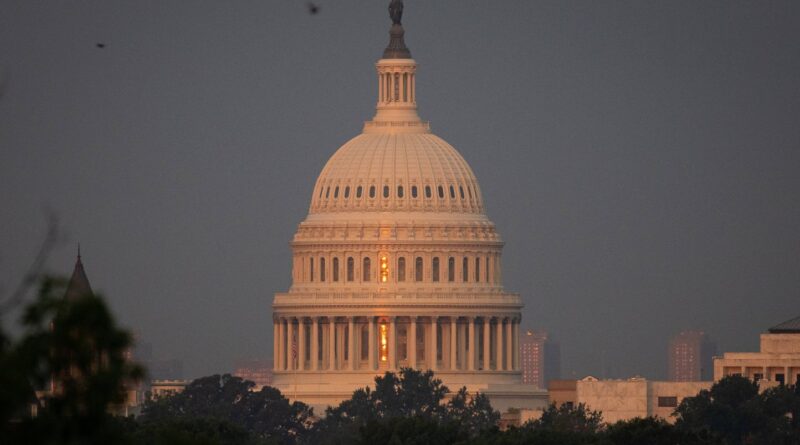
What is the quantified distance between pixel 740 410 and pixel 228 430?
40.7 m

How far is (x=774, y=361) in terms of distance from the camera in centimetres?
17988

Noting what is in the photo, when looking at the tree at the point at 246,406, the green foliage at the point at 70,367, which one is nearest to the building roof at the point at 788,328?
the tree at the point at 246,406

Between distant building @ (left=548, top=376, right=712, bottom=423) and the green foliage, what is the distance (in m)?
129

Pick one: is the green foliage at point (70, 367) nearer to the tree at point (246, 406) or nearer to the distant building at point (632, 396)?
the tree at point (246, 406)

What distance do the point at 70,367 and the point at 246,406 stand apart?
136 meters

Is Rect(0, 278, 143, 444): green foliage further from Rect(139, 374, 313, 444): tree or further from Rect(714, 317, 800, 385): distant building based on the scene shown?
Rect(714, 317, 800, 385): distant building

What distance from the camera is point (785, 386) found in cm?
16800

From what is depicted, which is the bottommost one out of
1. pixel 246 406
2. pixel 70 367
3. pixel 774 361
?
pixel 70 367

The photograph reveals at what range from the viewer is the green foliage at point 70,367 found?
4881 centimetres

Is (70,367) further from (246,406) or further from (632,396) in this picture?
(246,406)

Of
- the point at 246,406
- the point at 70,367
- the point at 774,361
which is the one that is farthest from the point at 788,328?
the point at 70,367

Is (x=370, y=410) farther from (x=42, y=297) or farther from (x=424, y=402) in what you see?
(x=42, y=297)

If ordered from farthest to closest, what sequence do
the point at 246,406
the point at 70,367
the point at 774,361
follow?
the point at 246,406, the point at 774,361, the point at 70,367

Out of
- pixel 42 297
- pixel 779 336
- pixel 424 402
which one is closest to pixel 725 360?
pixel 779 336
